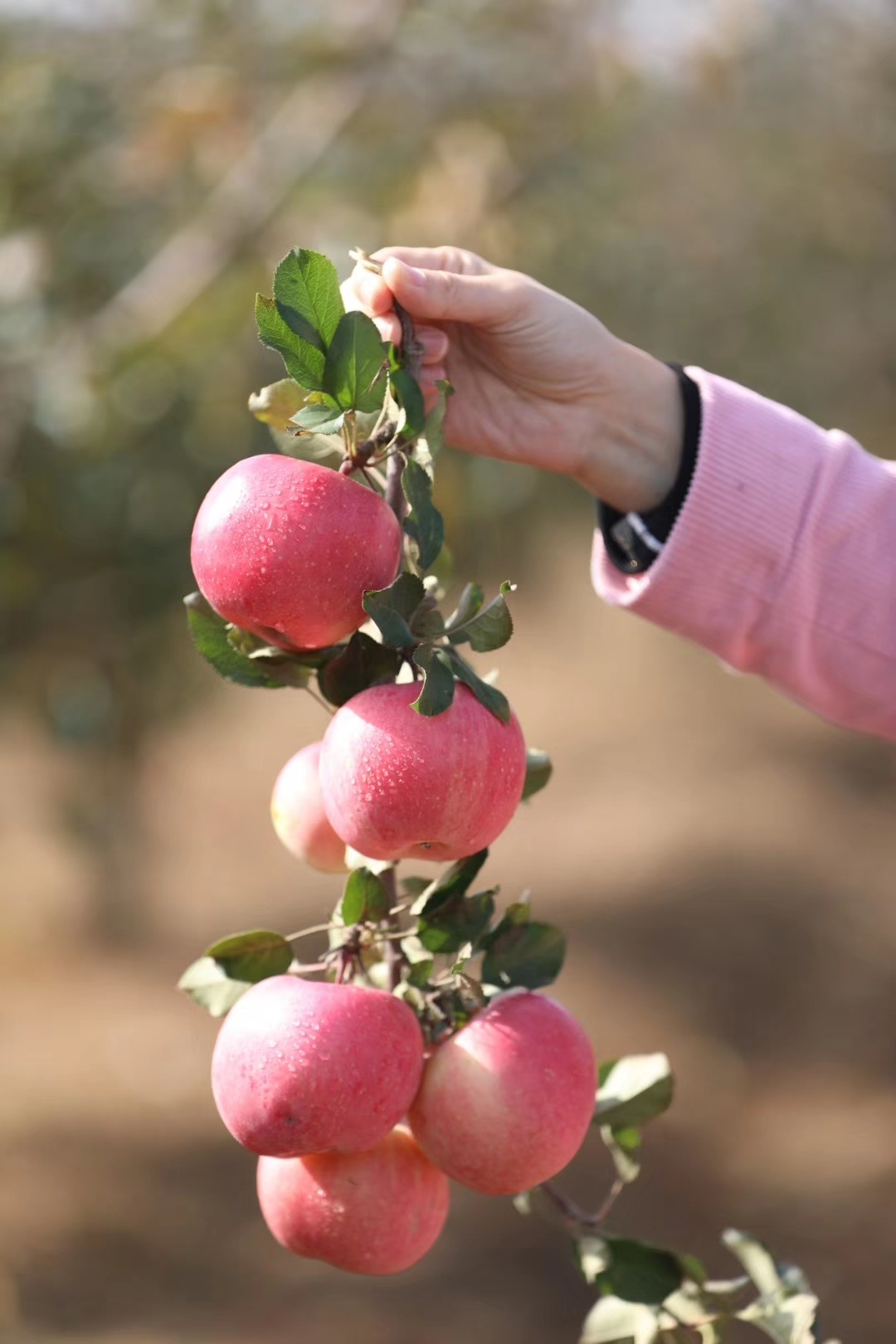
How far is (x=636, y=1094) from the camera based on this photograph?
0.64 metres

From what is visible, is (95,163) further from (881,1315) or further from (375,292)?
(881,1315)

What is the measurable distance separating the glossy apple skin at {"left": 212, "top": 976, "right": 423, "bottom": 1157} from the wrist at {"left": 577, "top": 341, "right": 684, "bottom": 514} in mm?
426

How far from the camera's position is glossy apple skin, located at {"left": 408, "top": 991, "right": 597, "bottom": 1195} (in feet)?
1.76

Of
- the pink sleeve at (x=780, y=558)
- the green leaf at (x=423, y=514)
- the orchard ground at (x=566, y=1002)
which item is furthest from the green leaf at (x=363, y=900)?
the orchard ground at (x=566, y=1002)

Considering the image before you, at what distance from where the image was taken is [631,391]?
85cm

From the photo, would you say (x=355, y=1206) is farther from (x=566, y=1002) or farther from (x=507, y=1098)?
(x=566, y=1002)

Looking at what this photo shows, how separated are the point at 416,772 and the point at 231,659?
0.43ft

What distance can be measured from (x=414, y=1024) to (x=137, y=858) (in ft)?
10.3

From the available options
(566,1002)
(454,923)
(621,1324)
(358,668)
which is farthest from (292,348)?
(566,1002)

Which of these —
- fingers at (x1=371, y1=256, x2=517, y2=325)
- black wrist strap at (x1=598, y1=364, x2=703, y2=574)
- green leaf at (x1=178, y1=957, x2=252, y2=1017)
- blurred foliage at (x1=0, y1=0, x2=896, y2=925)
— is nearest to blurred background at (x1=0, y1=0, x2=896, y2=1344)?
blurred foliage at (x1=0, y1=0, x2=896, y2=925)

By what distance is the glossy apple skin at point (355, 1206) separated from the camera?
1.79ft

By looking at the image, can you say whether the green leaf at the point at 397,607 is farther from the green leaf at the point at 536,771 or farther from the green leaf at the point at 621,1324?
the green leaf at the point at 621,1324

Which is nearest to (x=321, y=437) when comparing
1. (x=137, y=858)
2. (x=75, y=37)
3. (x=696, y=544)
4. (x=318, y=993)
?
(x=318, y=993)

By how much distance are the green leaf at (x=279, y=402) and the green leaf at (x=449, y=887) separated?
8.1 inches
